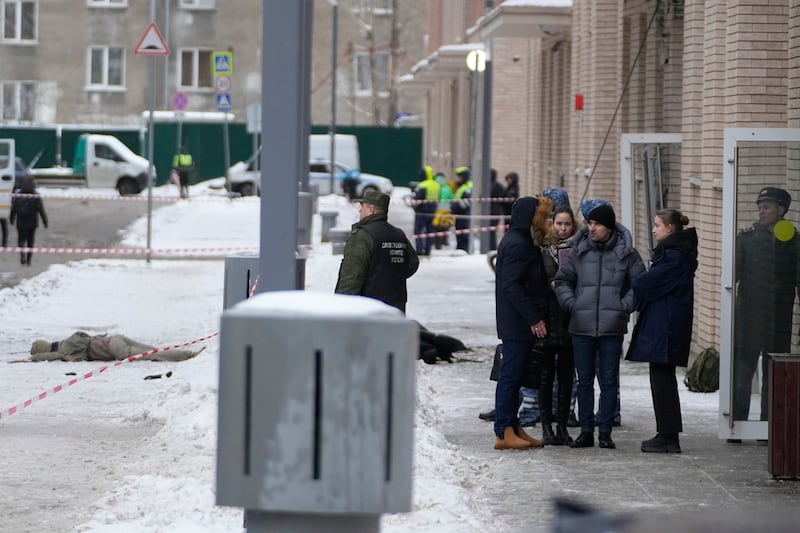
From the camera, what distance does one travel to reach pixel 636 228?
50.7ft

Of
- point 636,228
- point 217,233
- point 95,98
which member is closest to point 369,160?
point 95,98

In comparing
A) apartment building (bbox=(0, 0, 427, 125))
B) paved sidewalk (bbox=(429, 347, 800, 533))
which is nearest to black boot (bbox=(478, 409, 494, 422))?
paved sidewalk (bbox=(429, 347, 800, 533))

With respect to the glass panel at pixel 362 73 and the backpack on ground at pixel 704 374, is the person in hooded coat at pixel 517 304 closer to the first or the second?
the backpack on ground at pixel 704 374

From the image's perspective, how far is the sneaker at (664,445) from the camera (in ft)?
33.3

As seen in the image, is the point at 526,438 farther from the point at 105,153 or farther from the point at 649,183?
the point at 105,153

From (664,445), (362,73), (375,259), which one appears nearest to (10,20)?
(362,73)

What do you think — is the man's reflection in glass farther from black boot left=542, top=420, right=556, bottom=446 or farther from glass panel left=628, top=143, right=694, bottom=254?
glass panel left=628, top=143, right=694, bottom=254

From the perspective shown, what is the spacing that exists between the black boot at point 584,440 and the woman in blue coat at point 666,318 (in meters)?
0.34

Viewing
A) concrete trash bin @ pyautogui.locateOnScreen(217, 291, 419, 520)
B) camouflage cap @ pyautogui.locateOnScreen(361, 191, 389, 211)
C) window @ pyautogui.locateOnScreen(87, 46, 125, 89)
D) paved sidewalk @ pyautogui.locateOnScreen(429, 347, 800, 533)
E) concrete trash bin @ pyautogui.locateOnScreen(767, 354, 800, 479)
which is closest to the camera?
concrete trash bin @ pyautogui.locateOnScreen(217, 291, 419, 520)

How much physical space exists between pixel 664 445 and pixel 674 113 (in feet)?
30.4

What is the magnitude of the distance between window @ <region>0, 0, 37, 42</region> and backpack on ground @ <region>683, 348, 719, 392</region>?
55.7m

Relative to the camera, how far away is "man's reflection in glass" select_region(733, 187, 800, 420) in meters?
10.2

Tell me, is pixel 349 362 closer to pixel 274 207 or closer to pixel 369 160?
pixel 274 207

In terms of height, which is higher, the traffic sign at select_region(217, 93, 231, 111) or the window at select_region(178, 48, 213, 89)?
the window at select_region(178, 48, 213, 89)
